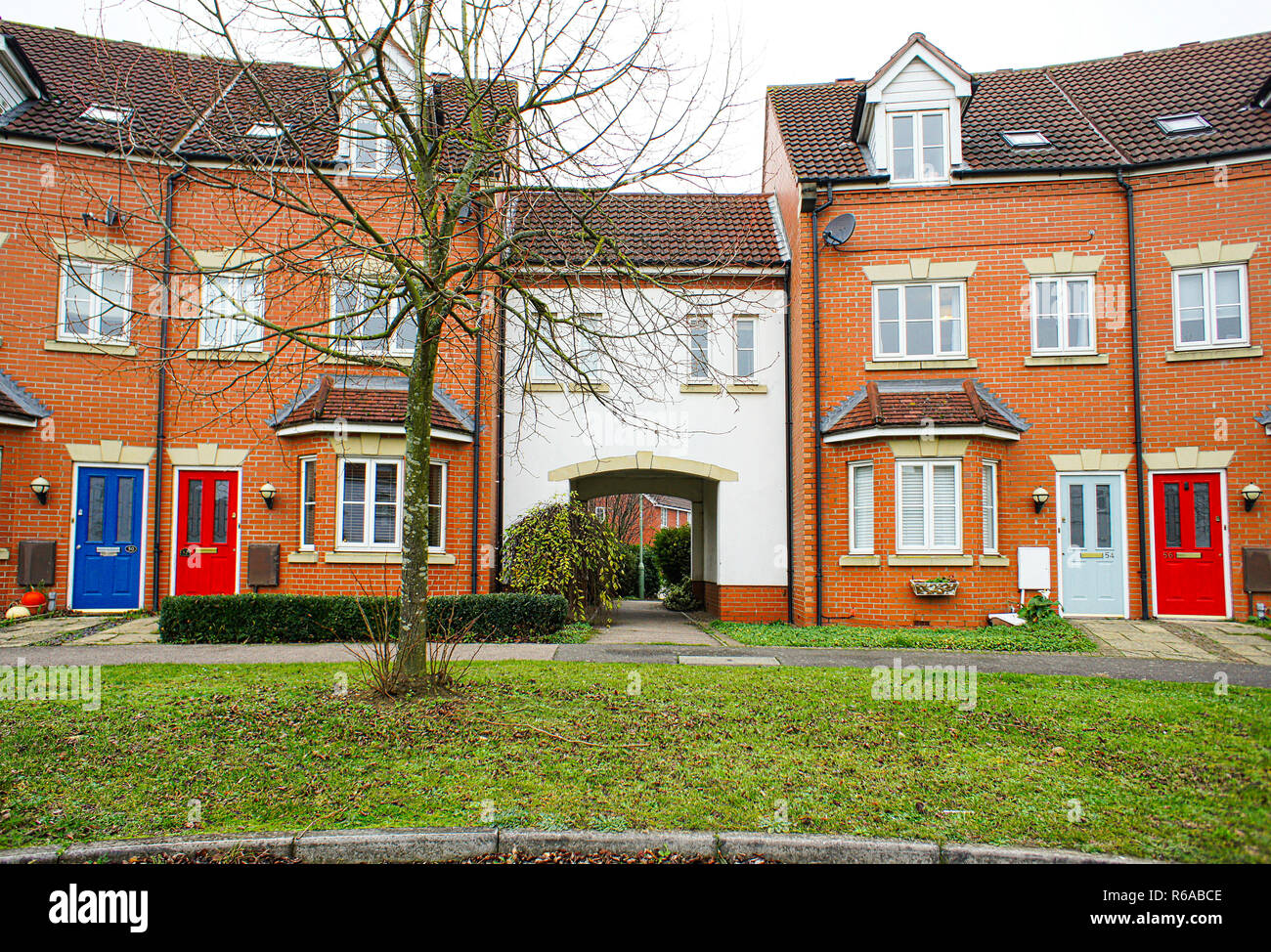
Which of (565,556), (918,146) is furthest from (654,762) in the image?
(918,146)

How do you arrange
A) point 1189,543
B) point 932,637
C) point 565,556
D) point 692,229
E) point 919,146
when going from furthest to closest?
point 692,229
point 919,146
point 565,556
point 1189,543
point 932,637

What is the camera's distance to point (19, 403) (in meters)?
12.7

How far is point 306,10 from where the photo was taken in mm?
6906

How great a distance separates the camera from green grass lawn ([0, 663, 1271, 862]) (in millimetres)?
4496

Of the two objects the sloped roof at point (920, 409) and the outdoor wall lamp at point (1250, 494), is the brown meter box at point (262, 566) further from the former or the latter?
the outdoor wall lamp at point (1250, 494)

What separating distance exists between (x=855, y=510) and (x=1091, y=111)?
9259 millimetres

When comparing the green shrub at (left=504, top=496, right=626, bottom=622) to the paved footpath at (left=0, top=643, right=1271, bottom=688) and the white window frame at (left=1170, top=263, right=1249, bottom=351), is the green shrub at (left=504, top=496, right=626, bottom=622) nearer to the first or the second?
the paved footpath at (left=0, top=643, right=1271, bottom=688)

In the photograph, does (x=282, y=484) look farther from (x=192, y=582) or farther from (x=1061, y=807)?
(x=1061, y=807)

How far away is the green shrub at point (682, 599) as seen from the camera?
62.8 feet

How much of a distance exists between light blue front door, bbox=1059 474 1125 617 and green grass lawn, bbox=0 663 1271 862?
583cm

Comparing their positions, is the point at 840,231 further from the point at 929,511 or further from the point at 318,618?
the point at 318,618

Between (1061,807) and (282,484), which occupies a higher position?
(282,484)
